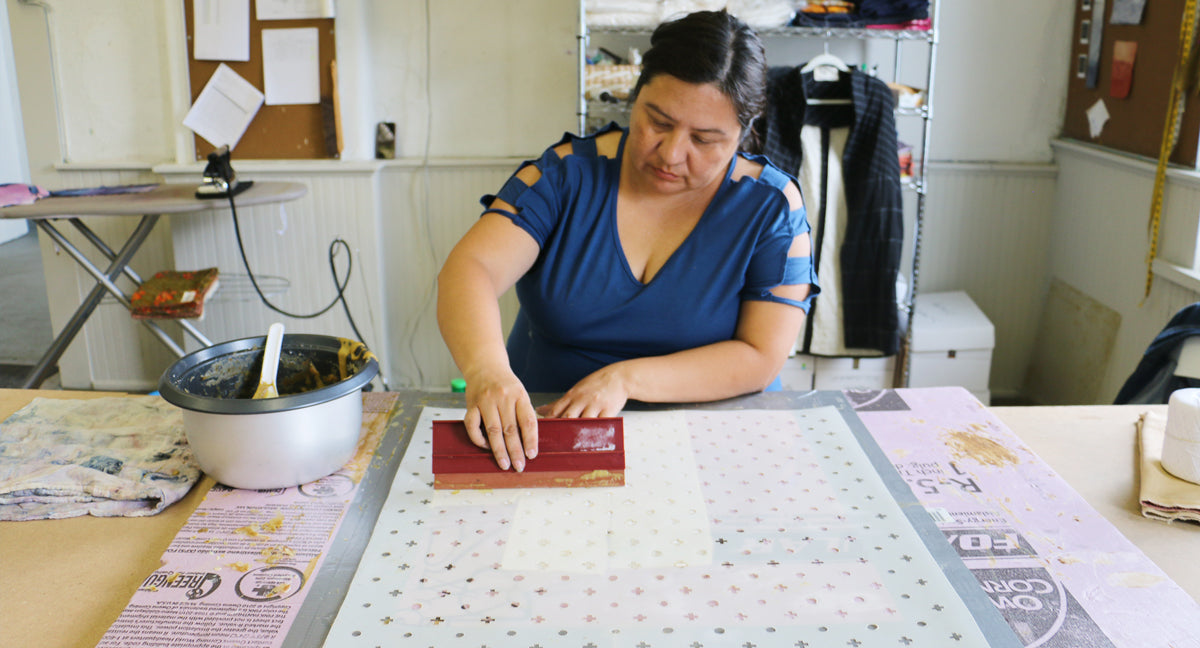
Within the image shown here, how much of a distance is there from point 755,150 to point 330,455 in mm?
1869

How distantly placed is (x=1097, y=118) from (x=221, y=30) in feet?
9.97

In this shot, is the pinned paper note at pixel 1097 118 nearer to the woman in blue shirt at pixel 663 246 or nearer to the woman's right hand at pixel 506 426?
the woman in blue shirt at pixel 663 246

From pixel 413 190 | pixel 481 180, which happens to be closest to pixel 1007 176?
pixel 481 180

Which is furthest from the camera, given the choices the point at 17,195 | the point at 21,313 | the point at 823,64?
the point at 21,313

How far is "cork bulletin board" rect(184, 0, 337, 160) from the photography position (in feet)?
10.1

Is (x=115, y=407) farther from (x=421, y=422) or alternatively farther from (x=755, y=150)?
(x=755, y=150)

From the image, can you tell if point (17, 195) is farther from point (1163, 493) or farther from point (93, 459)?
point (1163, 493)

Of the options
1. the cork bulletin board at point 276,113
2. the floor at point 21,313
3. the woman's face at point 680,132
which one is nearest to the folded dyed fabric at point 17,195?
the cork bulletin board at point 276,113

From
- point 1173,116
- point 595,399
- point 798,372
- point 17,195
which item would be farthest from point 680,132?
point 17,195

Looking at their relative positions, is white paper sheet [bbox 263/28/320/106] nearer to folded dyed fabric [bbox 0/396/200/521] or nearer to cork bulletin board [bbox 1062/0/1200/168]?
folded dyed fabric [bbox 0/396/200/521]

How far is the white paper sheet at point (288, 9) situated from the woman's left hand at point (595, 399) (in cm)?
221

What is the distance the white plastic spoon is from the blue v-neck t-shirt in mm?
472

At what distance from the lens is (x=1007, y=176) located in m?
3.27

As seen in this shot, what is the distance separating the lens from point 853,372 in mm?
3025
